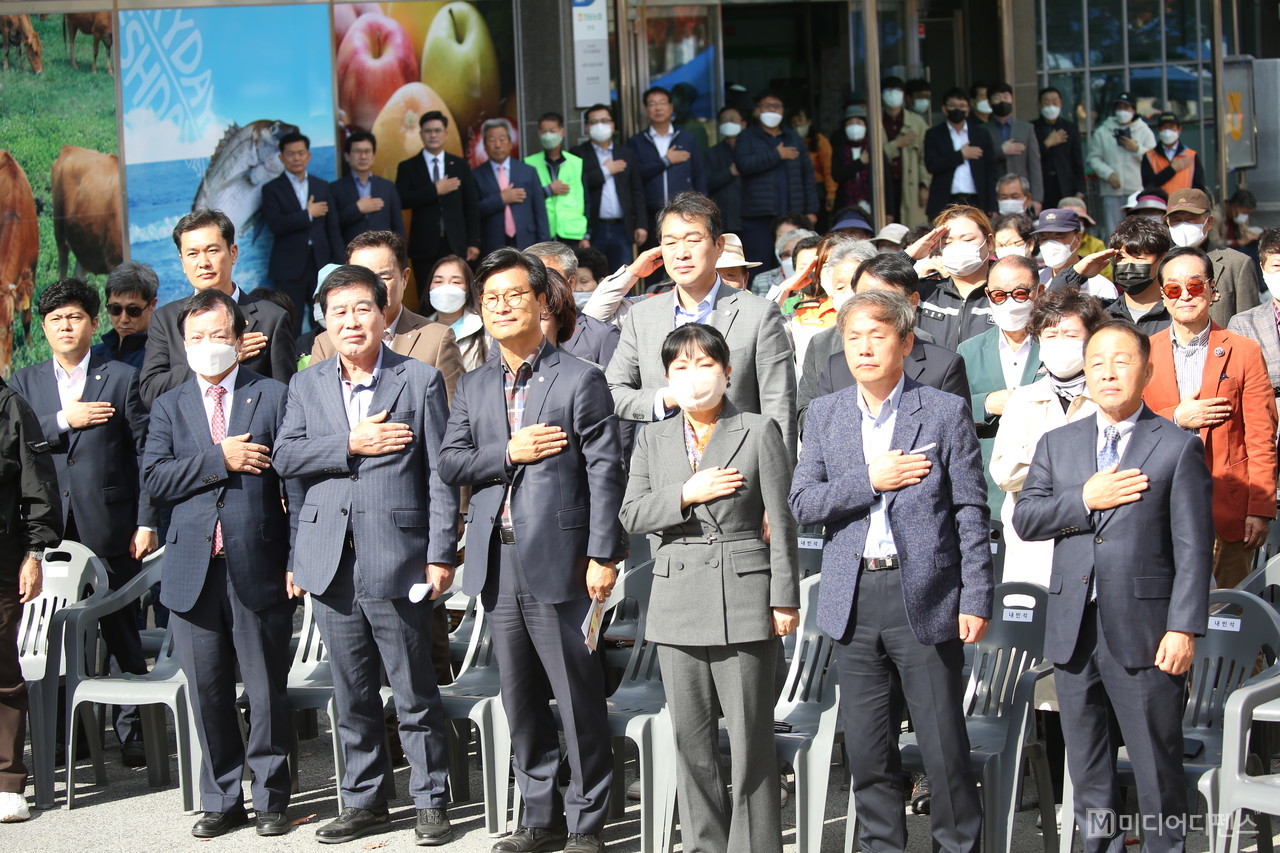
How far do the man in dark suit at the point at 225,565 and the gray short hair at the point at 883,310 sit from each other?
2.35m

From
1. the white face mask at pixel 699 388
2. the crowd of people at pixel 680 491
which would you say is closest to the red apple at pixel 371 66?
the crowd of people at pixel 680 491

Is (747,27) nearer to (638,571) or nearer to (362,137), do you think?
(362,137)

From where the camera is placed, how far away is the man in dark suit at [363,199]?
1168 cm

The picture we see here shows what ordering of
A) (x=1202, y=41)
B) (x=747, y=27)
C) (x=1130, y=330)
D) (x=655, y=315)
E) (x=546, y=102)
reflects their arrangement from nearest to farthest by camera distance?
(x=1130, y=330) → (x=655, y=315) → (x=546, y=102) → (x=747, y=27) → (x=1202, y=41)

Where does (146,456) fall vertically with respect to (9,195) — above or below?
below

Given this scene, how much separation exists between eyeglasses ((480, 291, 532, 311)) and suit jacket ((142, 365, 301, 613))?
1090 millimetres

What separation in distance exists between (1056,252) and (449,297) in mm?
3260

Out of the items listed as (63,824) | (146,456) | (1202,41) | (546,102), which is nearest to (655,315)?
(146,456)

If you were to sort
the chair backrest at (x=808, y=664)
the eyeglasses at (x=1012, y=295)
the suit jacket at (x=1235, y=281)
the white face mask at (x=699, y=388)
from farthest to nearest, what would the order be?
the suit jacket at (x=1235, y=281), the eyeglasses at (x=1012, y=295), the chair backrest at (x=808, y=664), the white face mask at (x=699, y=388)

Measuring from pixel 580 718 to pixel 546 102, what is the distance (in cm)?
834

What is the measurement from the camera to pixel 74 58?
12.1 metres

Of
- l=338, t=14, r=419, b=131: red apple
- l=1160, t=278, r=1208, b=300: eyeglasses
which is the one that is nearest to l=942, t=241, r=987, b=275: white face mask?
l=1160, t=278, r=1208, b=300: eyeglasses

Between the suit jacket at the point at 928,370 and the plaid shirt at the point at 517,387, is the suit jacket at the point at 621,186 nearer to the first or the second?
the suit jacket at the point at 928,370

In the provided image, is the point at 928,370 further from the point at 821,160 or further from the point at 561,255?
the point at 821,160
